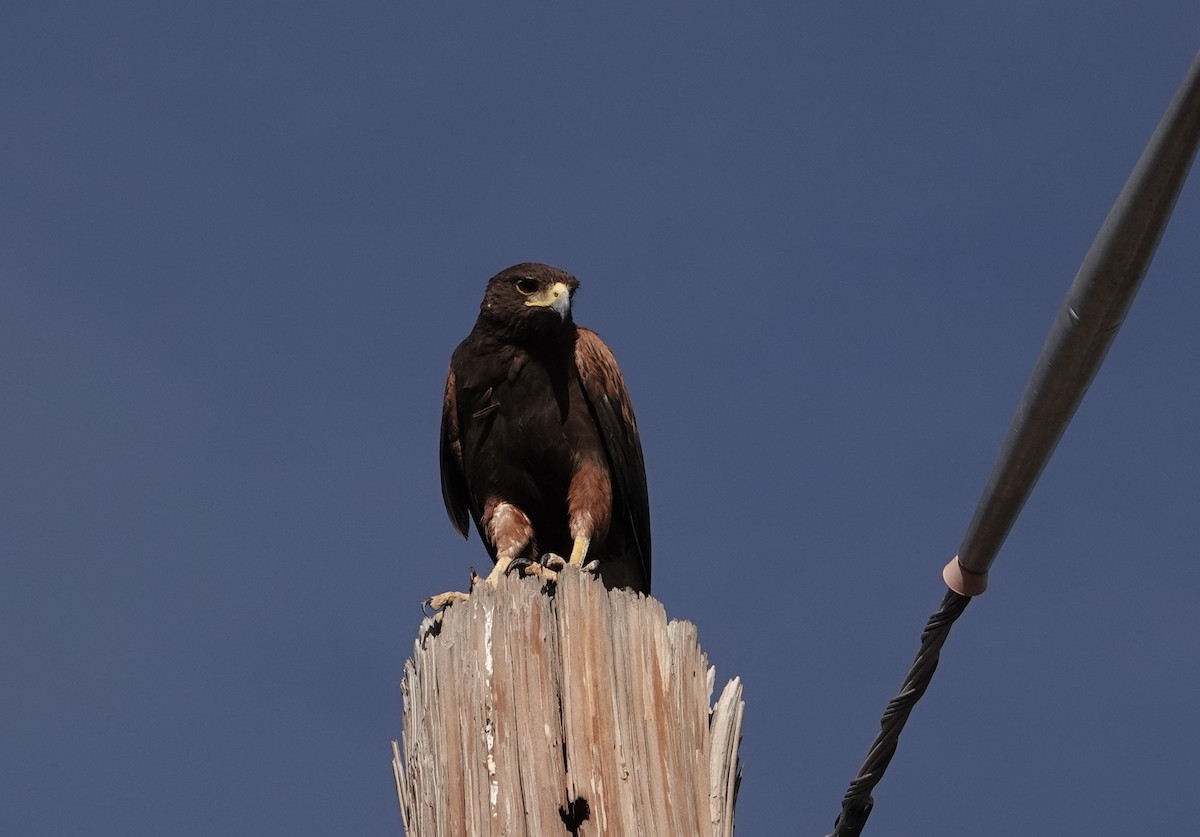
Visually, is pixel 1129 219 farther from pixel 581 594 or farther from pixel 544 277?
pixel 544 277

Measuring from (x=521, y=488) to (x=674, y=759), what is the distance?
3.72 meters

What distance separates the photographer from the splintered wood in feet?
15.1

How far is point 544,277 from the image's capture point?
8406mm

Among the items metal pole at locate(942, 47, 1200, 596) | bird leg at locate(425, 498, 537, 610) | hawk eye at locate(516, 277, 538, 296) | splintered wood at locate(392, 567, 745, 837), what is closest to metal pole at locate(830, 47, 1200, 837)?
metal pole at locate(942, 47, 1200, 596)

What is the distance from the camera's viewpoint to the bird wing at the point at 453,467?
8.61 m

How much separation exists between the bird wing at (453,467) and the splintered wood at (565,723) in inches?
139

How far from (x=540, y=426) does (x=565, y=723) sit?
3.71 meters

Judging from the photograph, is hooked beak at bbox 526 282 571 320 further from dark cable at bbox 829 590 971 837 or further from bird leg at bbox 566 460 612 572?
dark cable at bbox 829 590 971 837

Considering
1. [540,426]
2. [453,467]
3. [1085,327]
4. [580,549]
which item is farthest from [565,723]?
[453,467]

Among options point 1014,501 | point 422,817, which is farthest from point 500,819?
point 1014,501

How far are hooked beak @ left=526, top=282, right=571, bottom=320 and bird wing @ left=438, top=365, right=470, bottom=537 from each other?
25.5 inches

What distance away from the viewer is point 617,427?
8445 millimetres

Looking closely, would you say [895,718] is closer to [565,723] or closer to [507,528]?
[565,723]

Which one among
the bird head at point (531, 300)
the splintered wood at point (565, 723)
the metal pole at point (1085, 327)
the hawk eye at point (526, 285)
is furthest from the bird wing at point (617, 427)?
the metal pole at point (1085, 327)
